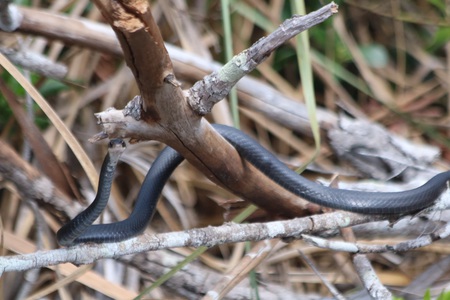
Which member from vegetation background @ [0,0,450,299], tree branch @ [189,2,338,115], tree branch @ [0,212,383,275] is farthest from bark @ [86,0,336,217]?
vegetation background @ [0,0,450,299]

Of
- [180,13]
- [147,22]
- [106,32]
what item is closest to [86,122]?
[106,32]

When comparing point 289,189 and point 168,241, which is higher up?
point 289,189

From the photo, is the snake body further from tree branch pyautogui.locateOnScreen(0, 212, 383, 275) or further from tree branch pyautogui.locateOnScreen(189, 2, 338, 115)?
tree branch pyautogui.locateOnScreen(189, 2, 338, 115)

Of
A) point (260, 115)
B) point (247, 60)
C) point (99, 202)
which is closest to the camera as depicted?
point (247, 60)

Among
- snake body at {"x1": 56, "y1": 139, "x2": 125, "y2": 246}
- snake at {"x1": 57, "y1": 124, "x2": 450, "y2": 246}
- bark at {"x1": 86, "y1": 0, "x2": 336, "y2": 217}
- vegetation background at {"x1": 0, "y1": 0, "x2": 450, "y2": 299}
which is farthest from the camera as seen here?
vegetation background at {"x1": 0, "y1": 0, "x2": 450, "y2": 299}

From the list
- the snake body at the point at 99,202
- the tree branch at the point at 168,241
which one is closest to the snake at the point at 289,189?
the tree branch at the point at 168,241

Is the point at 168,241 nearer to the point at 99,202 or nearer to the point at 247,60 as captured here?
the point at 99,202

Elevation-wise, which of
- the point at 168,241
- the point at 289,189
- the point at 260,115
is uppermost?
the point at 260,115

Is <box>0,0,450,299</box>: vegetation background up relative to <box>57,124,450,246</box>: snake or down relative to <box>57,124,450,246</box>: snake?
up

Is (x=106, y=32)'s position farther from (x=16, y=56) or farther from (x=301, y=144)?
(x=301, y=144)

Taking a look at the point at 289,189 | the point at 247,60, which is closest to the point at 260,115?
the point at 289,189
